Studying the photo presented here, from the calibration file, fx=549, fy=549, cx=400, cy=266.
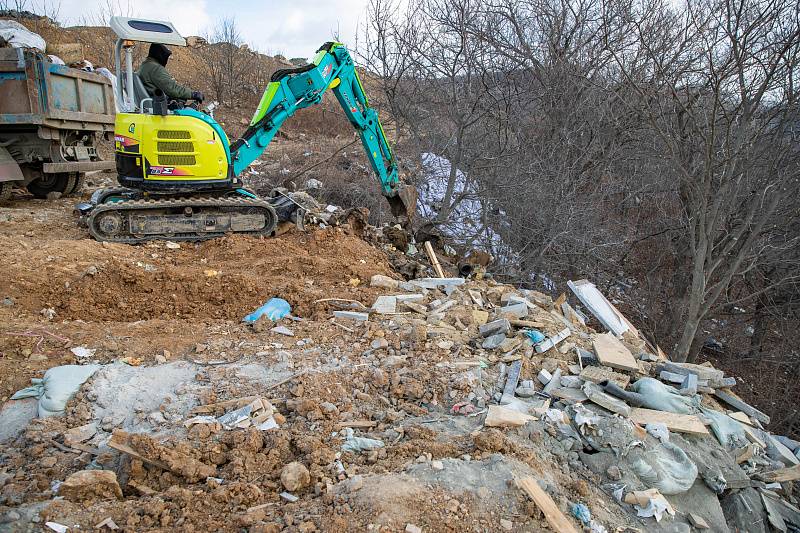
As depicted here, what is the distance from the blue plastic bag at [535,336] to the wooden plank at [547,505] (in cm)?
202

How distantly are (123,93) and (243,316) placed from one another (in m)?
3.63

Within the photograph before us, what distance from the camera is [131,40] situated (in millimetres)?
6418

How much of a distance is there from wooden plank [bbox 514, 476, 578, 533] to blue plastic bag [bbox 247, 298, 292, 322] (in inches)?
118

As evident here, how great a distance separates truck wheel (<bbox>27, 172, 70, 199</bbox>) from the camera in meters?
10.2

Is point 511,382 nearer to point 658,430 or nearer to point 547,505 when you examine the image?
point 658,430

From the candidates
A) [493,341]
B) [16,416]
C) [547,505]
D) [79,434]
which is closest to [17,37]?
[16,416]

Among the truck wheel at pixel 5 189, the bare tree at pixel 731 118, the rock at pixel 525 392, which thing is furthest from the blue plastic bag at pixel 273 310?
the truck wheel at pixel 5 189

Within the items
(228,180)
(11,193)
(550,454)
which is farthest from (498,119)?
(11,193)

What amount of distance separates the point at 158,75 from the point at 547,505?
6498mm

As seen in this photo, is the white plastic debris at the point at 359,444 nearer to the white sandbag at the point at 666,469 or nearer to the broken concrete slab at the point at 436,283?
the white sandbag at the point at 666,469

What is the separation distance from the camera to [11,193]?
32.8 ft

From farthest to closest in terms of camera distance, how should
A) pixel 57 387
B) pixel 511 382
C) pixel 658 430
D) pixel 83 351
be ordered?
1. pixel 83 351
2. pixel 511 382
3. pixel 658 430
4. pixel 57 387

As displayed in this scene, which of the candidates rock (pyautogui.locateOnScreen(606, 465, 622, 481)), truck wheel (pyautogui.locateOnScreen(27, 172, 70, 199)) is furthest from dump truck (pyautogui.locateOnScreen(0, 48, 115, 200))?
rock (pyautogui.locateOnScreen(606, 465, 622, 481))

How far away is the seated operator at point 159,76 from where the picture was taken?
675cm
